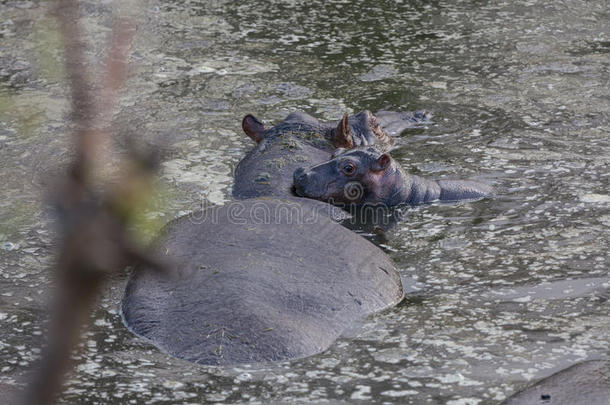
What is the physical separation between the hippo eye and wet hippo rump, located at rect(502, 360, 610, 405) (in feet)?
7.06

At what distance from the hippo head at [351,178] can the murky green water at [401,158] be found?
26cm

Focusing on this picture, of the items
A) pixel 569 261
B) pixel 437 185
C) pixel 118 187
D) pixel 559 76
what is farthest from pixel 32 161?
pixel 118 187

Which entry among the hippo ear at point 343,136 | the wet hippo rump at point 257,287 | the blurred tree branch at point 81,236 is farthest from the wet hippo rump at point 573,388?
the hippo ear at point 343,136

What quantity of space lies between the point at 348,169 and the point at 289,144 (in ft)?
1.91

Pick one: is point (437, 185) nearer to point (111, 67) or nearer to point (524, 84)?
point (524, 84)

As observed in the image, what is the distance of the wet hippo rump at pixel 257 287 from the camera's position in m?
3.27

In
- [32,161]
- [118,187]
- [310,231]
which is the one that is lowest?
[32,161]

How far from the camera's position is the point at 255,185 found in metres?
5.08

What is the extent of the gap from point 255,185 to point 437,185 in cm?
106

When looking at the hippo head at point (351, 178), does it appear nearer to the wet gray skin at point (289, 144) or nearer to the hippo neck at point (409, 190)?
the hippo neck at point (409, 190)

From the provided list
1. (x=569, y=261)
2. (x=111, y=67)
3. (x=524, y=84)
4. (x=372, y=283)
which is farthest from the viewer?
(x=524, y=84)

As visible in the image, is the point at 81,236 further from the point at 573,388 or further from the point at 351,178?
the point at 351,178

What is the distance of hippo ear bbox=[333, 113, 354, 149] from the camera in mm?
5660

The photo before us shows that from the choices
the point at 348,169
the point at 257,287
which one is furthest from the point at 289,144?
the point at 257,287
